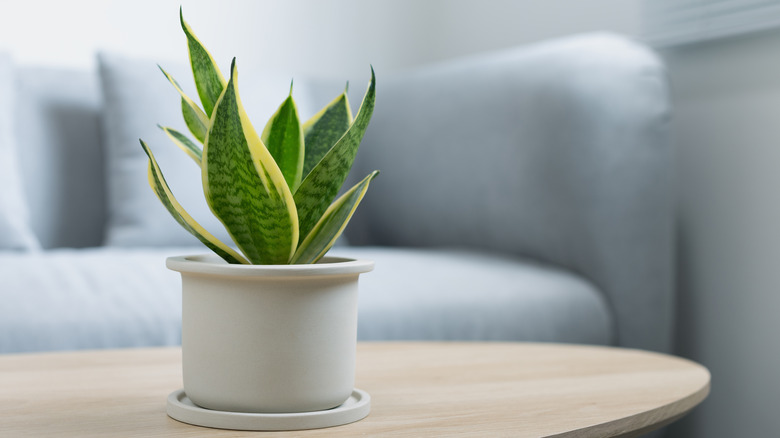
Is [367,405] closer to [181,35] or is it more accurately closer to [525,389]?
[525,389]

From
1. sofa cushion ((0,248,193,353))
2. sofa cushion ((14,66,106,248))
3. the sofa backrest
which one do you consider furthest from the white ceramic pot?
sofa cushion ((14,66,106,248))

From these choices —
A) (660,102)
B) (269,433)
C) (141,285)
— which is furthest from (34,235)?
(269,433)

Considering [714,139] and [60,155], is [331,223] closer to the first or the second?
[714,139]

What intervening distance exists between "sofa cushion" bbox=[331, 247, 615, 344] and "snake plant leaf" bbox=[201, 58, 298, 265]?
0.67 meters

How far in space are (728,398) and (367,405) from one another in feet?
4.15

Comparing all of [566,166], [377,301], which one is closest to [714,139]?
[566,166]

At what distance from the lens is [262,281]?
502 mm

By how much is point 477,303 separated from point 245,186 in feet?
2.75

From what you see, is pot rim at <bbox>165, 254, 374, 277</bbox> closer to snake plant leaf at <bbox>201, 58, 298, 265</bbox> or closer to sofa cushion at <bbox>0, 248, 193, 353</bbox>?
snake plant leaf at <bbox>201, 58, 298, 265</bbox>

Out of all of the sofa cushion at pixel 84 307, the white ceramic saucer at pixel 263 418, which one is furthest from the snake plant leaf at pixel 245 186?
the sofa cushion at pixel 84 307

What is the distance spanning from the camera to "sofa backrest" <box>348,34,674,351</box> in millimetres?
1497

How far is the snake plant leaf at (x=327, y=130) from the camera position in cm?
61

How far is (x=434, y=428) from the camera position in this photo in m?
0.51

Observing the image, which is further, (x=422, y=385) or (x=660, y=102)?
(x=660, y=102)
